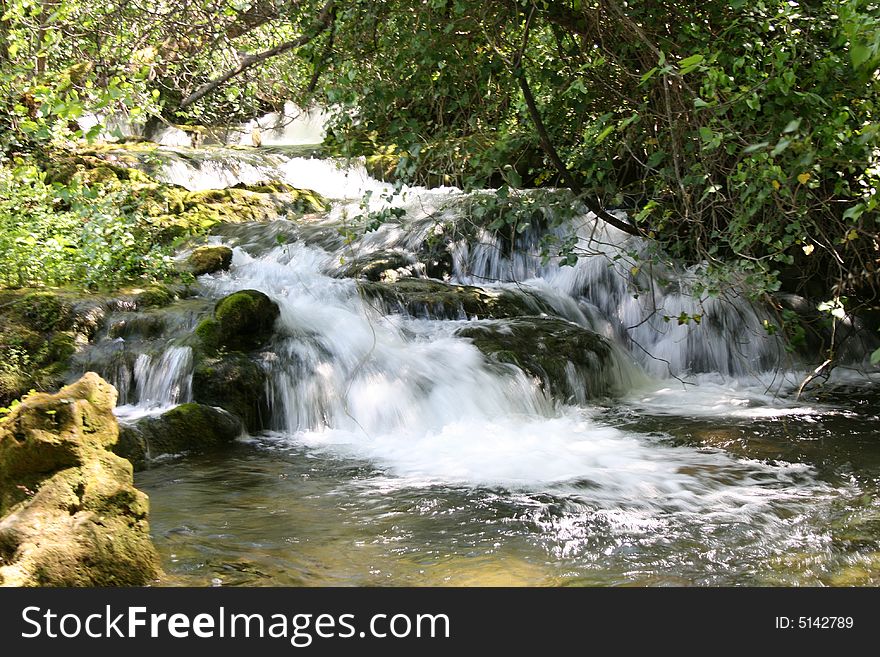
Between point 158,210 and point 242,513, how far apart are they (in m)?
7.99

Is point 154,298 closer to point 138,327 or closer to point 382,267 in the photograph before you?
point 138,327

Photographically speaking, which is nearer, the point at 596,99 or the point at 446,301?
the point at 596,99

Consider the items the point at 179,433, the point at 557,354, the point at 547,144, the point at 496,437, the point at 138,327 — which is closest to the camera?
the point at 179,433

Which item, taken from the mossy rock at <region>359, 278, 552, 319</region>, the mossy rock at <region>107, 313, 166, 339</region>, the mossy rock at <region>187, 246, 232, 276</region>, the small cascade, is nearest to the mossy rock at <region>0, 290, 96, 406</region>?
the mossy rock at <region>107, 313, 166, 339</region>

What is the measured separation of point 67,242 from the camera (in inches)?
348

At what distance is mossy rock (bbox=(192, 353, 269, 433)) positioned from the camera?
687 centimetres

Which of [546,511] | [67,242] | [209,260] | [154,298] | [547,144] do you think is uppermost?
[547,144]

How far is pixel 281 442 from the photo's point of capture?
662 cm

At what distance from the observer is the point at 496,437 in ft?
21.6

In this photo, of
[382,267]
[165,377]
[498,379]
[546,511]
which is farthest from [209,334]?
[546,511]

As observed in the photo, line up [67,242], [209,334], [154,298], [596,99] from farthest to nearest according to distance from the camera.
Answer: [67,242] → [154,298] → [209,334] → [596,99]

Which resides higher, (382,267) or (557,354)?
(382,267)

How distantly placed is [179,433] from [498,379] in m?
2.80
